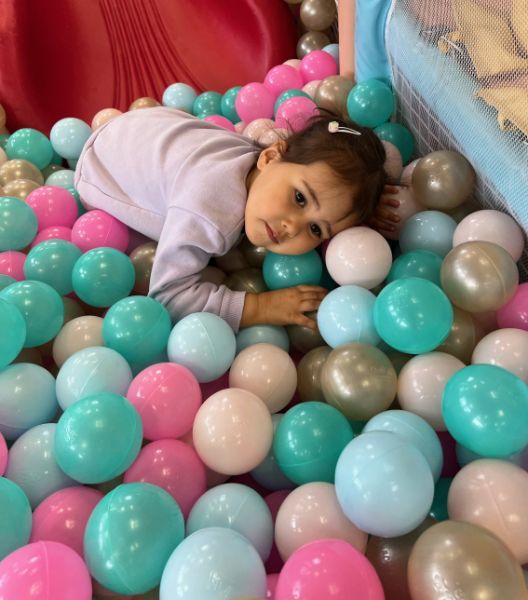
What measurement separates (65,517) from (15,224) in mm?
740

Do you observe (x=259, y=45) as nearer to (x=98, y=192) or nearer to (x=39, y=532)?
(x=98, y=192)

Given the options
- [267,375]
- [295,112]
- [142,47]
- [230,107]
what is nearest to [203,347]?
[267,375]

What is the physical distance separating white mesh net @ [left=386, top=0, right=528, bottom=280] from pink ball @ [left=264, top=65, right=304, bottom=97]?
547mm

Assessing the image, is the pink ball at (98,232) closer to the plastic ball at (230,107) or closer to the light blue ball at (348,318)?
the light blue ball at (348,318)

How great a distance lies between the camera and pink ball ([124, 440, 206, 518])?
2.47 ft

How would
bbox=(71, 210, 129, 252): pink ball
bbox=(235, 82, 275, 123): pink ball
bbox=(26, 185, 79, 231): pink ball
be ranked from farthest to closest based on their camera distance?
1. bbox=(235, 82, 275, 123): pink ball
2. bbox=(26, 185, 79, 231): pink ball
3. bbox=(71, 210, 129, 252): pink ball

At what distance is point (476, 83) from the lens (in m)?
1.04

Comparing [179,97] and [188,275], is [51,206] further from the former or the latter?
[179,97]

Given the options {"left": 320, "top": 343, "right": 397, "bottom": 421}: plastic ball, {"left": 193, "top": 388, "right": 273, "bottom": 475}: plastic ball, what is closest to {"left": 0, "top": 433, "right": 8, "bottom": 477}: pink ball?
{"left": 193, "top": 388, "right": 273, "bottom": 475}: plastic ball

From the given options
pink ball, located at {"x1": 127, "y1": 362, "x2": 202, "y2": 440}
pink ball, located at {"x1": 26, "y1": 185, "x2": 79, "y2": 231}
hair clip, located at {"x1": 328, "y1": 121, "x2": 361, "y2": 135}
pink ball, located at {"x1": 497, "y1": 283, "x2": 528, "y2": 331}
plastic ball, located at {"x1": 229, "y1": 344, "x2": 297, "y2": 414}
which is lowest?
pink ball, located at {"x1": 26, "y1": 185, "x2": 79, "y2": 231}

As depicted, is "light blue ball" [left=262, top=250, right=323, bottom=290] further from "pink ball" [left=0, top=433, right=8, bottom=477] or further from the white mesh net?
"pink ball" [left=0, top=433, right=8, bottom=477]

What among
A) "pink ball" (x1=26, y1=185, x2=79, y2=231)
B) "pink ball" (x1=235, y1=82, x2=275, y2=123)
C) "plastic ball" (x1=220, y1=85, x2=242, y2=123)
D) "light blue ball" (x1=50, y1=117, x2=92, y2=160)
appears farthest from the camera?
"plastic ball" (x1=220, y1=85, x2=242, y2=123)

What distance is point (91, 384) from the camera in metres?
0.84

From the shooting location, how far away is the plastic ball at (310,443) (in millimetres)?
751
